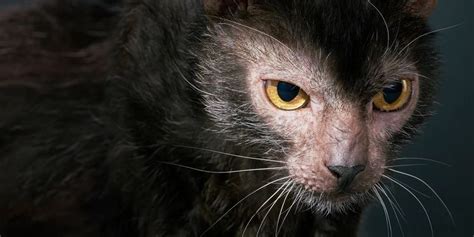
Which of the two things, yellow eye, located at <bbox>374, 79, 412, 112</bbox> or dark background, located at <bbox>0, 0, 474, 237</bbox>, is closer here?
yellow eye, located at <bbox>374, 79, 412, 112</bbox>

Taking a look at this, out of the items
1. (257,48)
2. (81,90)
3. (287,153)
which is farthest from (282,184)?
(81,90)

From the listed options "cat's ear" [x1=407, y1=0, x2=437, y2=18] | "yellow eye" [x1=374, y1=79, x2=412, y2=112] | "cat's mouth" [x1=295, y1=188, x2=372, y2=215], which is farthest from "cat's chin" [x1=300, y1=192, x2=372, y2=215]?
"cat's ear" [x1=407, y1=0, x2=437, y2=18]

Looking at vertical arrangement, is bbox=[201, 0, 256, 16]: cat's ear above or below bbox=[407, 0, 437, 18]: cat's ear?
below

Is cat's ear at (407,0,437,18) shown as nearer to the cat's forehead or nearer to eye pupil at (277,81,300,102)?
the cat's forehead

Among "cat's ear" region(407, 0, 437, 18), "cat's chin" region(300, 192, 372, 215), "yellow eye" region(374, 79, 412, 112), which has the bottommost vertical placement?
"cat's chin" region(300, 192, 372, 215)

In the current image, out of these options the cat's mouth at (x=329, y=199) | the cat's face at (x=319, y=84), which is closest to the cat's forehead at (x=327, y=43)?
the cat's face at (x=319, y=84)

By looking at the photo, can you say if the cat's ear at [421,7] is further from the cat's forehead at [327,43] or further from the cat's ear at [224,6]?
the cat's ear at [224,6]

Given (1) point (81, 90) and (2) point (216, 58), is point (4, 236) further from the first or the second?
(2) point (216, 58)

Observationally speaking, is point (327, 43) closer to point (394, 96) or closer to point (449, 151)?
point (394, 96)
